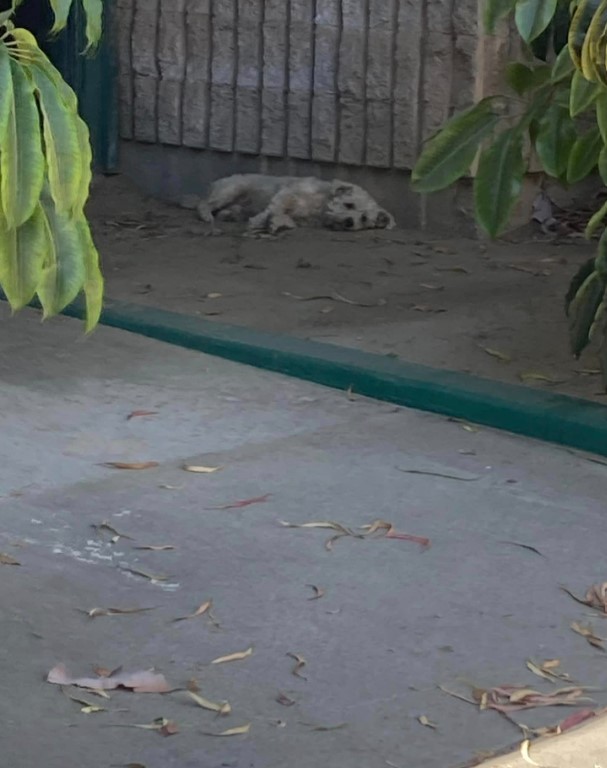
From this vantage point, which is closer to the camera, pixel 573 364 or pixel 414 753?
pixel 414 753

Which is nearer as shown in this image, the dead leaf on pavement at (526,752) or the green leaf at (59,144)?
the green leaf at (59,144)

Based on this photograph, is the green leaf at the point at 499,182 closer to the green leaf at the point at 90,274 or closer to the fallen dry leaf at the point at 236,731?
the fallen dry leaf at the point at 236,731

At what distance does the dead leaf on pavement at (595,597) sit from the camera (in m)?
3.50

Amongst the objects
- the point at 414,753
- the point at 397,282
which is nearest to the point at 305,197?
the point at 397,282

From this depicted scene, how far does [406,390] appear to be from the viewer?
17.1ft

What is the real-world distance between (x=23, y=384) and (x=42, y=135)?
318 centimetres

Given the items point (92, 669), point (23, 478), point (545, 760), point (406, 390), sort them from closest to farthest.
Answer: point (545, 760), point (92, 669), point (23, 478), point (406, 390)

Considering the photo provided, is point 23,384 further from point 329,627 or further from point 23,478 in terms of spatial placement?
point 329,627

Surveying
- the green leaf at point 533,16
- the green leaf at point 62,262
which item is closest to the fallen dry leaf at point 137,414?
the green leaf at point 533,16

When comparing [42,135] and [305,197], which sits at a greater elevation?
[42,135]

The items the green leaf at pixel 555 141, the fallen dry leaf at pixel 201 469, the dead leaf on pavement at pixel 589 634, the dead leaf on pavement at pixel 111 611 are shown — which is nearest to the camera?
the dead leaf on pavement at pixel 589 634

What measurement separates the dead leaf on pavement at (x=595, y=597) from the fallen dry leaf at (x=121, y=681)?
1060 mm

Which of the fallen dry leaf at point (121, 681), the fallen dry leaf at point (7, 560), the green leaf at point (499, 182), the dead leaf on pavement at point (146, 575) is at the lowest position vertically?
the fallen dry leaf at point (7, 560)

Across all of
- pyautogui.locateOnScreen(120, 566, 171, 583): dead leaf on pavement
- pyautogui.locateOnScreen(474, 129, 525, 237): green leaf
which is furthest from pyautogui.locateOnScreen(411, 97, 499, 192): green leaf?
pyautogui.locateOnScreen(120, 566, 171, 583): dead leaf on pavement
